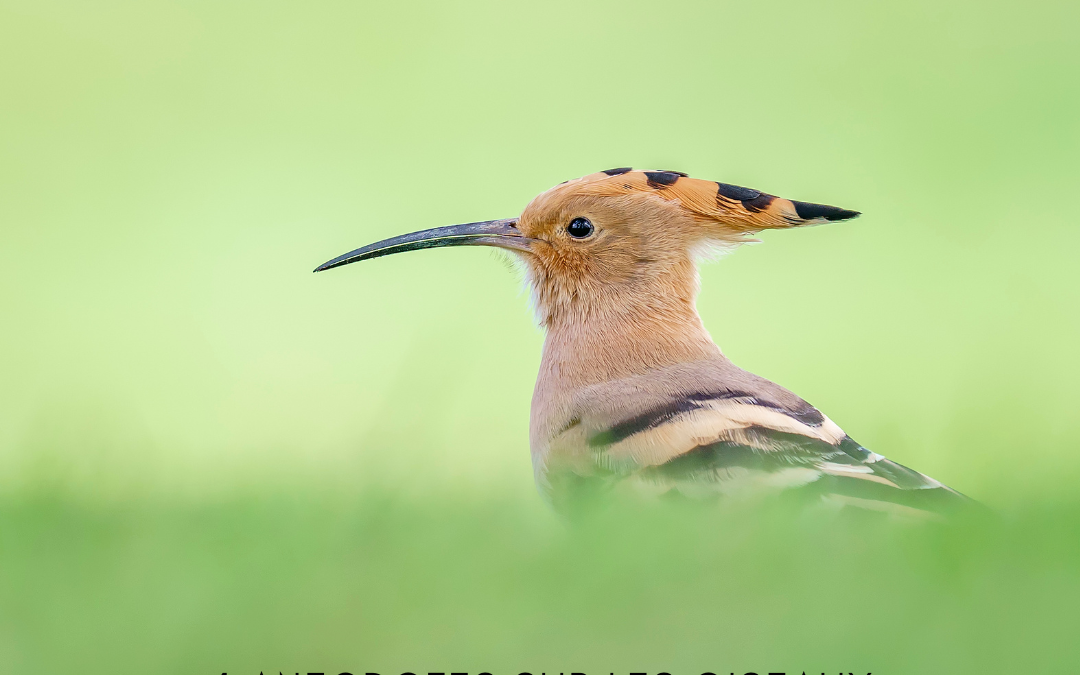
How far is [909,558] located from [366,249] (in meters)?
1.72

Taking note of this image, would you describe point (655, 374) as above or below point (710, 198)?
below

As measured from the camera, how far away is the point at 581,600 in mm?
1393

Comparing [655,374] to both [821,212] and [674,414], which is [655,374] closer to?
[674,414]

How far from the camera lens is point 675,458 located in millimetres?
1841

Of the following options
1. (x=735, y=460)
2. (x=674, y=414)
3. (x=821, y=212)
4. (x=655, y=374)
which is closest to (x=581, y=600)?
(x=735, y=460)

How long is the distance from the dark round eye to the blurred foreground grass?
0.97m

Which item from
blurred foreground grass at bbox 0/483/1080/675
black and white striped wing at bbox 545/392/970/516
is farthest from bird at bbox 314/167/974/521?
blurred foreground grass at bbox 0/483/1080/675

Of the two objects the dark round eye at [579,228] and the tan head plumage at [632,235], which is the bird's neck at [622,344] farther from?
the dark round eye at [579,228]

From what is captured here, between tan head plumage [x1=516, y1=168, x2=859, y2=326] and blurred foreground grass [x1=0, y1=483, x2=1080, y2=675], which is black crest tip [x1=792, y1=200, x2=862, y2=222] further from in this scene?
blurred foreground grass [x1=0, y1=483, x2=1080, y2=675]

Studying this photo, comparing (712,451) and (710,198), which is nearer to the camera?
(712,451)

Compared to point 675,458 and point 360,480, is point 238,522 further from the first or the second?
point 675,458

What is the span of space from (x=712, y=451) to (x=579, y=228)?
873 mm

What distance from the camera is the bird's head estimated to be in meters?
2.43

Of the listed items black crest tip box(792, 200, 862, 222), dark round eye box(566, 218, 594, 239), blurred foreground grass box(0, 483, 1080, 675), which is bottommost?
blurred foreground grass box(0, 483, 1080, 675)
